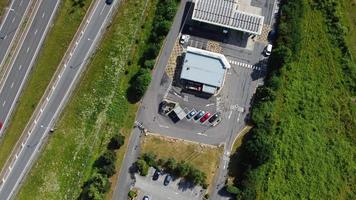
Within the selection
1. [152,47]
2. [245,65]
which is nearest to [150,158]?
[152,47]

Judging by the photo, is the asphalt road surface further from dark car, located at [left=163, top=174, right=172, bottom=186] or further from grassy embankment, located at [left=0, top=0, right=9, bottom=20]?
dark car, located at [left=163, top=174, right=172, bottom=186]

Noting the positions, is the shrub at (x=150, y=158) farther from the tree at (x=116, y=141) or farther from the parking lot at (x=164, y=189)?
the tree at (x=116, y=141)

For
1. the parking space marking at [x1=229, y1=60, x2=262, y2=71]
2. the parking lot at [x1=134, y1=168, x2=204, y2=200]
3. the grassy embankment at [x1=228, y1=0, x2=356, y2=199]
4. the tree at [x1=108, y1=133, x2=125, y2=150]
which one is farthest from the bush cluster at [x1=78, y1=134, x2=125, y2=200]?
the parking space marking at [x1=229, y1=60, x2=262, y2=71]

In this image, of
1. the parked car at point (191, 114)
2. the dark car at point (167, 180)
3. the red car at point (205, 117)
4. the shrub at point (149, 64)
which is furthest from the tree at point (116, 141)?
the red car at point (205, 117)

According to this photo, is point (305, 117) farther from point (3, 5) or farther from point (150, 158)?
point (3, 5)

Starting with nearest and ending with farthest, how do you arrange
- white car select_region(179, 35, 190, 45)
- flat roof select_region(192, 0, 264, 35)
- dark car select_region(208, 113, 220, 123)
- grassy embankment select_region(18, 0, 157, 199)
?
grassy embankment select_region(18, 0, 157, 199) → flat roof select_region(192, 0, 264, 35) → dark car select_region(208, 113, 220, 123) → white car select_region(179, 35, 190, 45)

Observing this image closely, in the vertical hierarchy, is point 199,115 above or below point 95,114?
above
